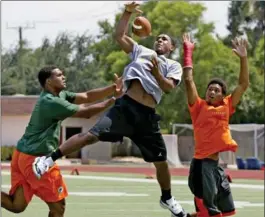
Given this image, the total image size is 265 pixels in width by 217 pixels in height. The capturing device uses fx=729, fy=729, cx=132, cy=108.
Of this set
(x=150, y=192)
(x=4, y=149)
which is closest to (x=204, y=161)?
(x=150, y=192)

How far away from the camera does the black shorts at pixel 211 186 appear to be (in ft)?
27.1

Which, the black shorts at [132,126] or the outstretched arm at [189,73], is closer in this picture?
the black shorts at [132,126]

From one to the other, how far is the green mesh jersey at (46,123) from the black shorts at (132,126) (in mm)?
372

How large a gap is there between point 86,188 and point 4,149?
82.0 ft

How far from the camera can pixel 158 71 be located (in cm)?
783

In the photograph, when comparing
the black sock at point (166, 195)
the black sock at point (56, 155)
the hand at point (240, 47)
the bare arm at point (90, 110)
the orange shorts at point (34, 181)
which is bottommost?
A: the black sock at point (166, 195)

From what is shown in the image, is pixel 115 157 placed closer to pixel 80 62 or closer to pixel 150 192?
pixel 80 62

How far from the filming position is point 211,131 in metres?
8.34

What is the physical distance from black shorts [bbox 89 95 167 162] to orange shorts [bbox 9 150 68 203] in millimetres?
646

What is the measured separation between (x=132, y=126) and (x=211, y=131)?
1011 mm

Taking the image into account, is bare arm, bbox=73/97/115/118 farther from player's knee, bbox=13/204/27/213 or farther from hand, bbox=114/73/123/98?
player's knee, bbox=13/204/27/213

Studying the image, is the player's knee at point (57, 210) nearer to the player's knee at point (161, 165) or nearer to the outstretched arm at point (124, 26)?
the player's knee at point (161, 165)

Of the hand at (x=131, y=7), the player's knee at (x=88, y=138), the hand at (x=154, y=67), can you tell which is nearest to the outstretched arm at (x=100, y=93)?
the hand at (x=154, y=67)

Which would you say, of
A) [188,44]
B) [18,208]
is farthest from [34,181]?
[188,44]
